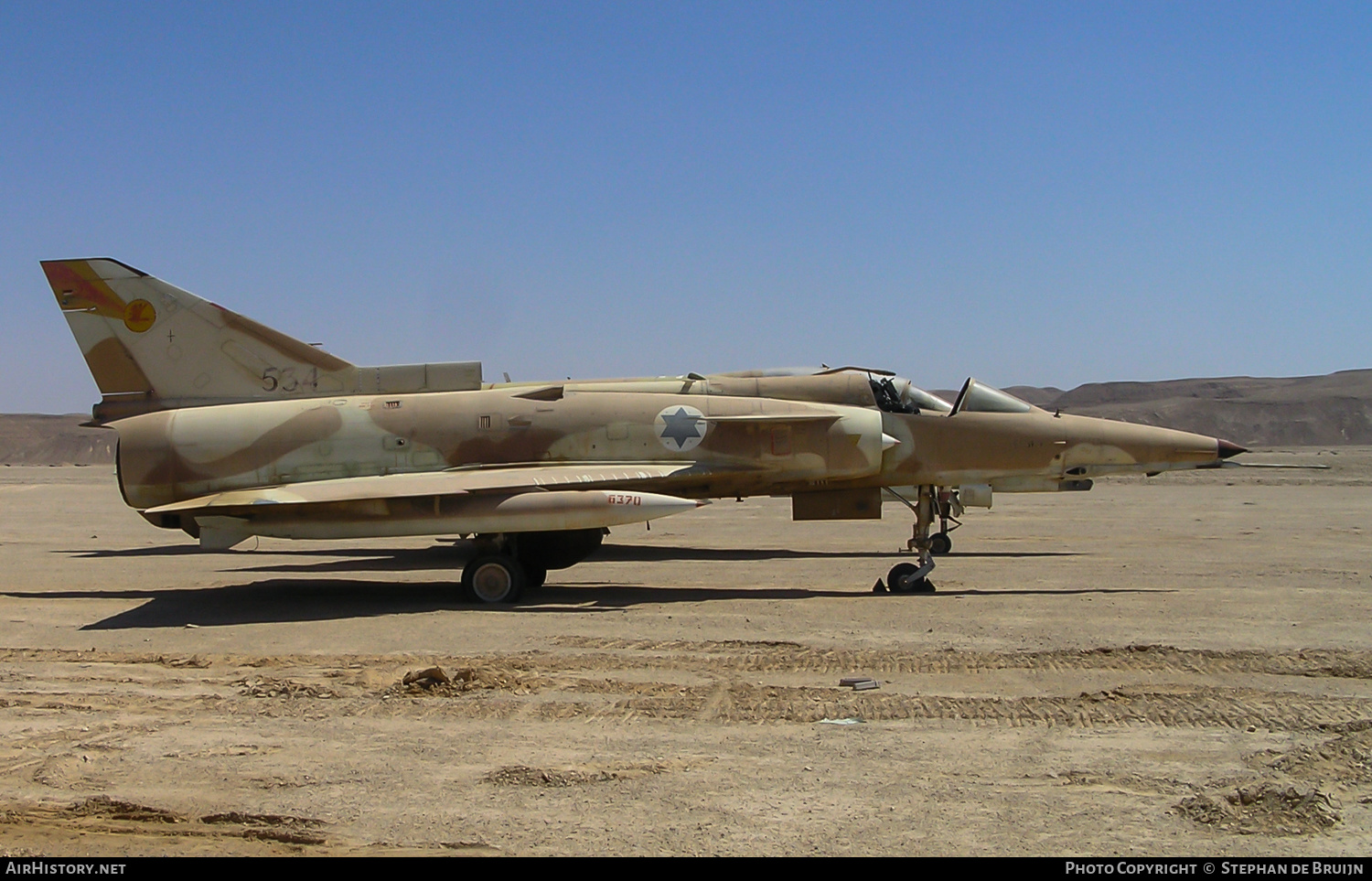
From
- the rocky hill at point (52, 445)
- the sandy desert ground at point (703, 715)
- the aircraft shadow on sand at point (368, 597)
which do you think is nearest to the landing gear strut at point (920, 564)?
the aircraft shadow on sand at point (368, 597)

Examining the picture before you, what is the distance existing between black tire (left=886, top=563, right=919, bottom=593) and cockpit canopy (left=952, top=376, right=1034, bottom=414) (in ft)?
7.39

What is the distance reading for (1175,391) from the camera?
5408 inches

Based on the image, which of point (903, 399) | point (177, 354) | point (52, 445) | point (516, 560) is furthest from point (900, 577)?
point (52, 445)

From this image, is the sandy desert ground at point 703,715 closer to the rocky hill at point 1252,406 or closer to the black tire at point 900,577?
the black tire at point 900,577

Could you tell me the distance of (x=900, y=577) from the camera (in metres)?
13.0

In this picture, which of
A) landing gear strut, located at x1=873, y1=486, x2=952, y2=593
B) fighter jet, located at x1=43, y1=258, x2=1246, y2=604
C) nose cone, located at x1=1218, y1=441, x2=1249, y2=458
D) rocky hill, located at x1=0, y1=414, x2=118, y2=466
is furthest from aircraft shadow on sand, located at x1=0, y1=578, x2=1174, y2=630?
rocky hill, located at x1=0, y1=414, x2=118, y2=466

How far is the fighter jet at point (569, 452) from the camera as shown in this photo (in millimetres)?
12703

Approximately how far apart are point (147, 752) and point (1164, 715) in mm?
6280

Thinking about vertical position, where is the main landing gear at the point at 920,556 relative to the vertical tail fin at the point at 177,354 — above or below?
below

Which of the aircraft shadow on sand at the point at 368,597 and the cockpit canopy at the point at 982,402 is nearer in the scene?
the aircraft shadow on sand at the point at 368,597

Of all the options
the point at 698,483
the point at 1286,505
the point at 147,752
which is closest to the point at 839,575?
the point at 698,483

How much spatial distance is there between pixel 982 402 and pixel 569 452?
17.5 feet

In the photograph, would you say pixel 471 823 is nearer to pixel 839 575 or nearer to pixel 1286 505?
pixel 839 575

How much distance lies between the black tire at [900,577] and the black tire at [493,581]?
4406mm
